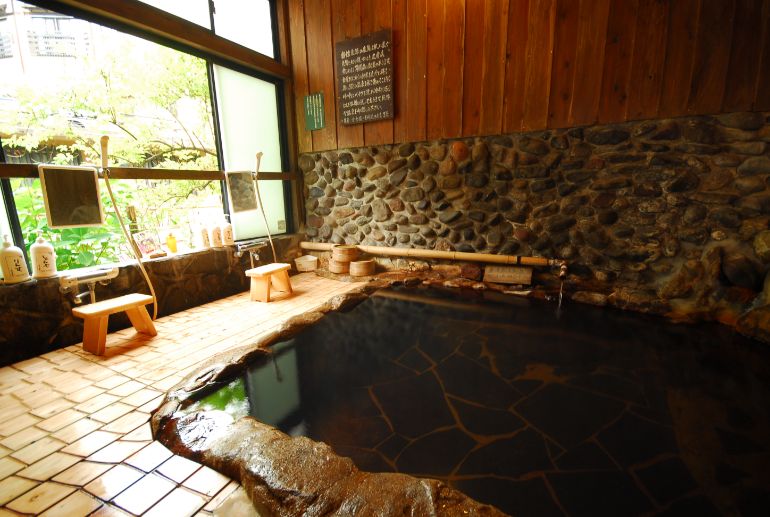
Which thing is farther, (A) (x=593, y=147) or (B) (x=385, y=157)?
(B) (x=385, y=157)

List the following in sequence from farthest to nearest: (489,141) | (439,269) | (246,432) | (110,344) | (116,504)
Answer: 1. (439,269)
2. (489,141)
3. (110,344)
4. (246,432)
5. (116,504)

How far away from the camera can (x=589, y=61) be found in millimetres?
3572

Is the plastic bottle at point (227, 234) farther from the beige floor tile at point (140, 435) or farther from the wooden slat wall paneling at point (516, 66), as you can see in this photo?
the wooden slat wall paneling at point (516, 66)

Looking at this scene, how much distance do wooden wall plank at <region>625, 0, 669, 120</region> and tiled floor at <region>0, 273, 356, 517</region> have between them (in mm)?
4429

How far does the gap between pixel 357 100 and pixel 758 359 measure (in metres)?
5.13

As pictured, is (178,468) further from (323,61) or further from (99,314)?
(323,61)

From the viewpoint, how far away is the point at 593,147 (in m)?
3.73

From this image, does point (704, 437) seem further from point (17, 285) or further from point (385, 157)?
point (17, 285)

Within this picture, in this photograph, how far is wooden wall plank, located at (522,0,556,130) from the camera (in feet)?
12.1

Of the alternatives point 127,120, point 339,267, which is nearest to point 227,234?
point 339,267

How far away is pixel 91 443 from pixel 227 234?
9.69 ft

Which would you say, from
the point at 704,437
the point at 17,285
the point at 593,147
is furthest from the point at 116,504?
the point at 593,147

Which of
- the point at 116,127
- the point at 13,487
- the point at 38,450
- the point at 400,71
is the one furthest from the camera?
the point at 116,127

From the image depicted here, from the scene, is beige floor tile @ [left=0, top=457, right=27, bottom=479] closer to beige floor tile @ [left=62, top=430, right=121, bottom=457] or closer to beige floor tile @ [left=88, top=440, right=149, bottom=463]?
beige floor tile @ [left=62, top=430, right=121, bottom=457]
